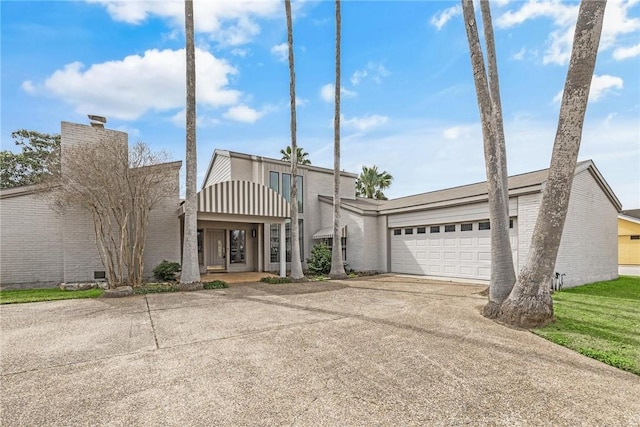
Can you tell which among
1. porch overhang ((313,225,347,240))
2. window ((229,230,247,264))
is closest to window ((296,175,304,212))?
porch overhang ((313,225,347,240))

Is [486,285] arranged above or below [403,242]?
below

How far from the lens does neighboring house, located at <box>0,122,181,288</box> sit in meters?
11.3

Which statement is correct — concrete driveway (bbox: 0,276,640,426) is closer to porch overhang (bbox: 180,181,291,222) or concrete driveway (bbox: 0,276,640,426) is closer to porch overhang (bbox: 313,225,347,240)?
porch overhang (bbox: 180,181,291,222)

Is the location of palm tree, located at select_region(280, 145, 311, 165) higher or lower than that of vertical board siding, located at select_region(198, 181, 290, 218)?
higher

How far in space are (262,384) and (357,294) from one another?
6.37 meters

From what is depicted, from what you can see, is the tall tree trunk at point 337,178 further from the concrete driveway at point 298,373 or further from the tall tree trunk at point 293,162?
the concrete driveway at point 298,373

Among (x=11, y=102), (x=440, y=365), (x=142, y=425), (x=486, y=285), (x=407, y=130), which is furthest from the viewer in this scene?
(x=407, y=130)

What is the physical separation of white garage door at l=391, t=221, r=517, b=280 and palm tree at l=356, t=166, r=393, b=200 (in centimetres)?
1763

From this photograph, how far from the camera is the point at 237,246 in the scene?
16.9 meters

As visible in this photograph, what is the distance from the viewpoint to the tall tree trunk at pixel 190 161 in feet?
35.3

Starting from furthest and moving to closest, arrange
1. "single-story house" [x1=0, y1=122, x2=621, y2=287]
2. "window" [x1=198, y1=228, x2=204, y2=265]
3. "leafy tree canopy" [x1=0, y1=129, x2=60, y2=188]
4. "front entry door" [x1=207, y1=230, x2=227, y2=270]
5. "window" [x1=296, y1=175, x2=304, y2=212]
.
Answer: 1. "leafy tree canopy" [x1=0, y1=129, x2=60, y2=188]
2. "window" [x1=296, y1=175, x2=304, y2=212]
3. "front entry door" [x1=207, y1=230, x2=227, y2=270]
4. "window" [x1=198, y1=228, x2=204, y2=265]
5. "single-story house" [x1=0, y1=122, x2=621, y2=287]

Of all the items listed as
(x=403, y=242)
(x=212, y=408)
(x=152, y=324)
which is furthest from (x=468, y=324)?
(x=403, y=242)

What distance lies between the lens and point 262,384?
11.5ft

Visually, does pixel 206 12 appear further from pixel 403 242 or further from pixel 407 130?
pixel 403 242
